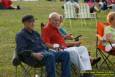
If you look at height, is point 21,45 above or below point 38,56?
above

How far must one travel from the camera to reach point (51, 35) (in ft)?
27.7

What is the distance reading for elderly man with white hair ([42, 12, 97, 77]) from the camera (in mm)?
7977

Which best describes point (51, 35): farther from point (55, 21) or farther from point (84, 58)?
point (84, 58)

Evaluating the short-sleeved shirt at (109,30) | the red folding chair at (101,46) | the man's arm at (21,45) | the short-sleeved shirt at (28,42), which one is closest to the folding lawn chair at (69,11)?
the red folding chair at (101,46)

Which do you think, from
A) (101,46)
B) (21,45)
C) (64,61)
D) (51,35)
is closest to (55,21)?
(51,35)

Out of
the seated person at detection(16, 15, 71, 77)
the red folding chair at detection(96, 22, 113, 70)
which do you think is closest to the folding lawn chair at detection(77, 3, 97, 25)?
the red folding chair at detection(96, 22, 113, 70)

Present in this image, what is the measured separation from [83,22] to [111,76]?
11.2 metres

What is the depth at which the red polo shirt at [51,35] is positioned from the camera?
8.38 metres

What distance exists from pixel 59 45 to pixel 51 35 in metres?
0.23

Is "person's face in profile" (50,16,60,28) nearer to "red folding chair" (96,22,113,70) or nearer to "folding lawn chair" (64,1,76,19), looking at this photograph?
"red folding chair" (96,22,113,70)

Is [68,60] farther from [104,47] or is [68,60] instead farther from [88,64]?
[104,47]

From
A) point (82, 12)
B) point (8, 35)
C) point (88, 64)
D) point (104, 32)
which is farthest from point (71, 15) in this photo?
point (88, 64)

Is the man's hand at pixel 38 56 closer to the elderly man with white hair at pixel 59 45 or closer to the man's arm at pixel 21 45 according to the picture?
the man's arm at pixel 21 45

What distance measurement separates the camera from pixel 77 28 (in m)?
17.4
